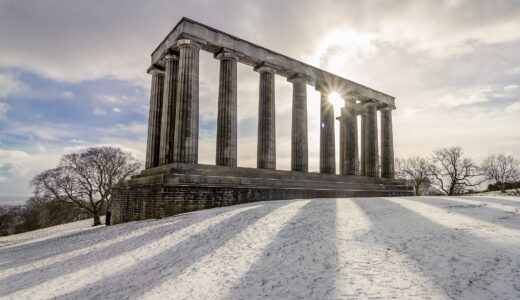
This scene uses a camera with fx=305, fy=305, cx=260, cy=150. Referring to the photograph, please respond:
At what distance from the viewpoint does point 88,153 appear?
121 ft

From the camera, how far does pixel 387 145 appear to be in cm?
3067

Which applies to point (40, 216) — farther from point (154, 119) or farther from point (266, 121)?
point (266, 121)

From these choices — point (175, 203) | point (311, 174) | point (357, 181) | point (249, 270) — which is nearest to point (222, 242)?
point (249, 270)

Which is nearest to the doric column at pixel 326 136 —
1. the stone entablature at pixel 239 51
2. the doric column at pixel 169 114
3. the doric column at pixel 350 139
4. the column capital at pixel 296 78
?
the stone entablature at pixel 239 51

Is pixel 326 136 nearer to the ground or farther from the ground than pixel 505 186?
farther from the ground

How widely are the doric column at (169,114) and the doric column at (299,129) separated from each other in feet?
28.6

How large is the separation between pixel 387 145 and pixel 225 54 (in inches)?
764

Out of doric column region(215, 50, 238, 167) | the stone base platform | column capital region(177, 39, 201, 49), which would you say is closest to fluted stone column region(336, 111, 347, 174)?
the stone base platform

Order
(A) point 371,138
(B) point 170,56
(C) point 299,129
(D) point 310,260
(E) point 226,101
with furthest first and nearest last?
(A) point 371,138 < (C) point 299,129 < (B) point 170,56 < (E) point 226,101 < (D) point 310,260

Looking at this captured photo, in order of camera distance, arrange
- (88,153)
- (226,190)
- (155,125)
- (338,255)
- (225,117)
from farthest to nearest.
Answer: (88,153), (155,125), (225,117), (226,190), (338,255)

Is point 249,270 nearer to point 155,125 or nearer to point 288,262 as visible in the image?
point 288,262

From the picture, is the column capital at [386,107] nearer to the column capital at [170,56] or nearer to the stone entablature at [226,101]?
the stone entablature at [226,101]

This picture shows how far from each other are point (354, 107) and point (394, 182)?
8.23 meters

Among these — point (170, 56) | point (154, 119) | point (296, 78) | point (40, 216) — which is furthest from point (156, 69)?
point (40, 216)
